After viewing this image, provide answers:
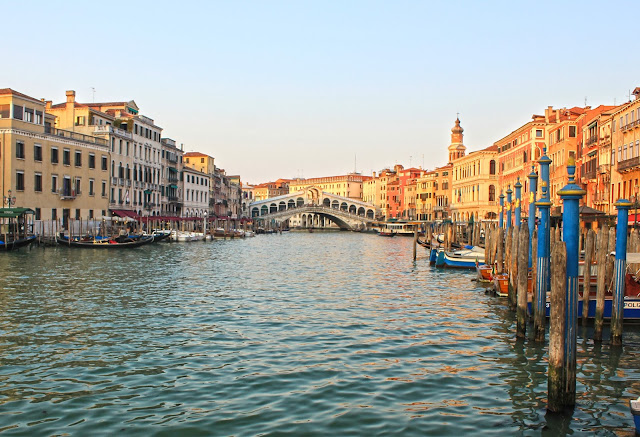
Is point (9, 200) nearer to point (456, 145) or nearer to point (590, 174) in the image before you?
point (590, 174)

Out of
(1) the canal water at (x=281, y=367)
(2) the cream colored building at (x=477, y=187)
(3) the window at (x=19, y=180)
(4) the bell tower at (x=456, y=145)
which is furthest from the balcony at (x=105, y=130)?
(4) the bell tower at (x=456, y=145)

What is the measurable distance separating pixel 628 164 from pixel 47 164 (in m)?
29.2

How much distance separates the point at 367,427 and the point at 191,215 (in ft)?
180

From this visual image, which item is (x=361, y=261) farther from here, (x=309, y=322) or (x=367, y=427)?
(x=367, y=427)

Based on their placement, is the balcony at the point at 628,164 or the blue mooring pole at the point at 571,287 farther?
the balcony at the point at 628,164

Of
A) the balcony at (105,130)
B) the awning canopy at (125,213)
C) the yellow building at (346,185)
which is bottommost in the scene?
the awning canopy at (125,213)

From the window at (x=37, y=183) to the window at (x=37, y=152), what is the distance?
85cm

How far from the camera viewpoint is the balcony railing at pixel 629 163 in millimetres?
25328

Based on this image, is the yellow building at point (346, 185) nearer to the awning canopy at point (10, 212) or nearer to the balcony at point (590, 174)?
the balcony at point (590, 174)

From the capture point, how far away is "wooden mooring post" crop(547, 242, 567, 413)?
20.7ft

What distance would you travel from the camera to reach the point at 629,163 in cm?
2609

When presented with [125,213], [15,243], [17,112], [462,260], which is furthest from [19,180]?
[462,260]

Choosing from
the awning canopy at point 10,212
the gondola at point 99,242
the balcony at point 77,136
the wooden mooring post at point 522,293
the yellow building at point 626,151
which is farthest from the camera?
the balcony at point 77,136

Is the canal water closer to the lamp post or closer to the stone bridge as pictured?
the lamp post
